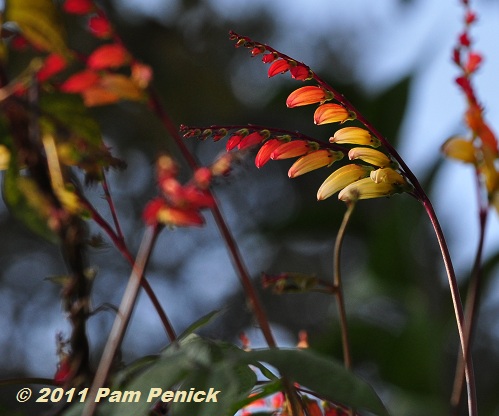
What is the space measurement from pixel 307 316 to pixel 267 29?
807 millimetres

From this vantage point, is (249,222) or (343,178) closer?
(343,178)

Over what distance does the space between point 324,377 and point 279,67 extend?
12cm

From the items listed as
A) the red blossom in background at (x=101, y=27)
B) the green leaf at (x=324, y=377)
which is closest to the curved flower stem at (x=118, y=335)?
the green leaf at (x=324, y=377)

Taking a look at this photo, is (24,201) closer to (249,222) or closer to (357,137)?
(357,137)

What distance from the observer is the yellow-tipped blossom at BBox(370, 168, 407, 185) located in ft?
0.93

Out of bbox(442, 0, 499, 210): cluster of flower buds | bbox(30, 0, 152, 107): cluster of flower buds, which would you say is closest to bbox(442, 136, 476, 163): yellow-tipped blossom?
bbox(442, 0, 499, 210): cluster of flower buds

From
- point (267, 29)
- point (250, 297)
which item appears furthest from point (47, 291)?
point (250, 297)

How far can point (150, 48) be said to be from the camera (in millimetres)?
2320

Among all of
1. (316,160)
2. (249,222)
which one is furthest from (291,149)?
(249,222)

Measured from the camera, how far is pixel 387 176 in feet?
0.93

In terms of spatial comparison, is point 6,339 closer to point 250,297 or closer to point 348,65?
point 348,65

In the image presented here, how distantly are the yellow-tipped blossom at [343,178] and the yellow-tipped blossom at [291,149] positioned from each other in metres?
0.01

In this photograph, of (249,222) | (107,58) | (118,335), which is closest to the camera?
(118,335)

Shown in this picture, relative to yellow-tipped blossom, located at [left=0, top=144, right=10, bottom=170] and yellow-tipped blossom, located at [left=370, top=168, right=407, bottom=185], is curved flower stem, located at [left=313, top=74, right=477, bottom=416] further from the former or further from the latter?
yellow-tipped blossom, located at [left=0, top=144, right=10, bottom=170]
